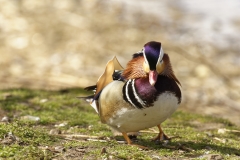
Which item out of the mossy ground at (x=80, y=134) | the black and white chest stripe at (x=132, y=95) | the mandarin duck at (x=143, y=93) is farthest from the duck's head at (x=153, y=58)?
the mossy ground at (x=80, y=134)

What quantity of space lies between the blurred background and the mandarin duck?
3731mm

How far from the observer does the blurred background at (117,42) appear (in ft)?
32.4

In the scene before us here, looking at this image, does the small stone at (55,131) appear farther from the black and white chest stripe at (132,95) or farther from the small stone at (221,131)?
the small stone at (221,131)

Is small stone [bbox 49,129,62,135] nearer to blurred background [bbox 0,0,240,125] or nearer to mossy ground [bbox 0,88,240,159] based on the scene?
mossy ground [bbox 0,88,240,159]

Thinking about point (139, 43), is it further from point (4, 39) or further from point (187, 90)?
point (4, 39)

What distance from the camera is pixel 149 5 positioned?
1540 centimetres

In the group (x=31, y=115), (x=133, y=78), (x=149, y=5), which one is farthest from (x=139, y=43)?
(x=133, y=78)

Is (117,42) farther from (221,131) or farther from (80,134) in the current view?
(80,134)

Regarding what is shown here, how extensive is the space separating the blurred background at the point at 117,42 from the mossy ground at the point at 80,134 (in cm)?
144

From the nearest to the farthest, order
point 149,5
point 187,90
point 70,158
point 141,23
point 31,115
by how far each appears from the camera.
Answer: point 70,158
point 31,115
point 187,90
point 141,23
point 149,5

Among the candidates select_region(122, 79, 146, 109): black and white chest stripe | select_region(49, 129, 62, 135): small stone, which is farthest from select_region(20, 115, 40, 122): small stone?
select_region(122, 79, 146, 109): black and white chest stripe

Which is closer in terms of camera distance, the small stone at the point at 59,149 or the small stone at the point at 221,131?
the small stone at the point at 59,149

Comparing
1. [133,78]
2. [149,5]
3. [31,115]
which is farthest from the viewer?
[149,5]

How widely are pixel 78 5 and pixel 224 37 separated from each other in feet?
14.8
